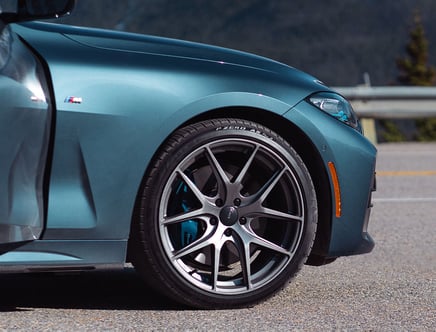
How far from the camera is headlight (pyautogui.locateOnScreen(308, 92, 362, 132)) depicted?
468 centimetres

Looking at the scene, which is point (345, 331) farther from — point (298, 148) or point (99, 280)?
point (99, 280)

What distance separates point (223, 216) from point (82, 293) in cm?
86

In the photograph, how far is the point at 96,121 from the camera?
4.25 m

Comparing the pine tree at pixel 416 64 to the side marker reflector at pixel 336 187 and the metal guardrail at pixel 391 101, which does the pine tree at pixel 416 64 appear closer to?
the metal guardrail at pixel 391 101

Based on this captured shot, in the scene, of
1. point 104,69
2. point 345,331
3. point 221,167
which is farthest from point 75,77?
point 345,331

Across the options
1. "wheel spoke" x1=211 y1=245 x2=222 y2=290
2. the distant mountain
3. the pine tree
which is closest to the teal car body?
"wheel spoke" x1=211 y1=245 x2=222 y2=290

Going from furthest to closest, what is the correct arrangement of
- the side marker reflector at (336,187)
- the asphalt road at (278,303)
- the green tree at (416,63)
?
the green tree at (416,63) < the side marker reflector at (336,187) < the asphalt road at (278,303)

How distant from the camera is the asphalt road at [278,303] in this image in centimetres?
430

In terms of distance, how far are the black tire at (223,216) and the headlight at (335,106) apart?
24cm

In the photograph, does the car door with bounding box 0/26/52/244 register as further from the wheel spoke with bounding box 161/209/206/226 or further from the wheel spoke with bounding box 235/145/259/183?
the wheel spoke with bounding box 235/145/259/183

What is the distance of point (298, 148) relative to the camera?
15.4 feet

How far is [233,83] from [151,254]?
76 cm

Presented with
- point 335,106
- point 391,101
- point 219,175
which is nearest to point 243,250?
point 219,175

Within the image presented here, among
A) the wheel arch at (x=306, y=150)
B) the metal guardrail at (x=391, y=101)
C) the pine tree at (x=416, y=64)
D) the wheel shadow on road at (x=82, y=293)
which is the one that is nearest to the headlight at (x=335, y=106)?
the wheel arch at (x=306, y=150)
